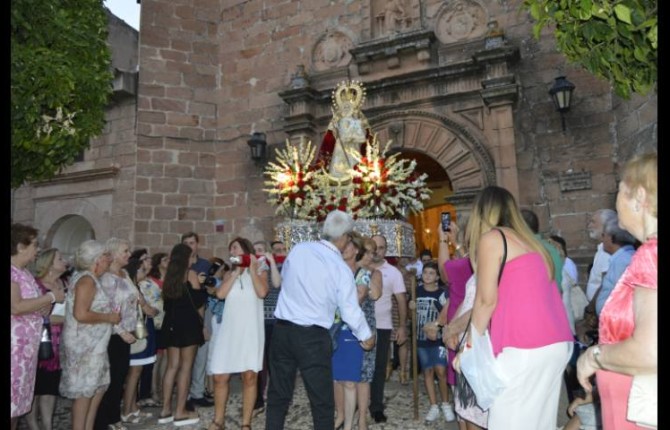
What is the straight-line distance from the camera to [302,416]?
5230mm

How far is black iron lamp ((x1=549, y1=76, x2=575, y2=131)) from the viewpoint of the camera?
7758mm

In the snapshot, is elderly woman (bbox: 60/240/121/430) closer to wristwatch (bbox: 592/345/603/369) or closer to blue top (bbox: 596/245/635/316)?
wristwatch (bbox: 592/345/603/369)

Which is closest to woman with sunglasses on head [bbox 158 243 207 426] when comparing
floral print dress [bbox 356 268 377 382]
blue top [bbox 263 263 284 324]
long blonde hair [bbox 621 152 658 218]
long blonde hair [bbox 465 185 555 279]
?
blue top [bbox 263 263 284 324]

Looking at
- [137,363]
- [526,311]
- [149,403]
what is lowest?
[149,403]

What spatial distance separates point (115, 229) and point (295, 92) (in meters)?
4.73

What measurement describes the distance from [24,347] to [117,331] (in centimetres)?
106

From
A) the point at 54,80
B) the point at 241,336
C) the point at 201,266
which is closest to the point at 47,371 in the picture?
the point at 241,336

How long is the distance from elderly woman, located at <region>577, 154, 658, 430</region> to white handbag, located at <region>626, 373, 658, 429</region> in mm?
28

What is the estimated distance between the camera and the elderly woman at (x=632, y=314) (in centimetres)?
168

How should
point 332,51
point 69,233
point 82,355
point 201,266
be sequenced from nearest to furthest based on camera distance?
point 82,355, point 201,266, point 332,51, point 69,233

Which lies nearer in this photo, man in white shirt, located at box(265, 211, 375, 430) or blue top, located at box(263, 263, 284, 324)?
man in white shirt, located at box(265, 211, 375, 430)

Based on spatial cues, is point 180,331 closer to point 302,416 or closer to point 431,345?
point 302,416

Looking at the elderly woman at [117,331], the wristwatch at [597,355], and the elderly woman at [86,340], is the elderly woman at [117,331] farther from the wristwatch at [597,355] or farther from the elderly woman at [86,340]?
the wristwatch at [597,355]

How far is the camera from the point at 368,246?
4996mm
